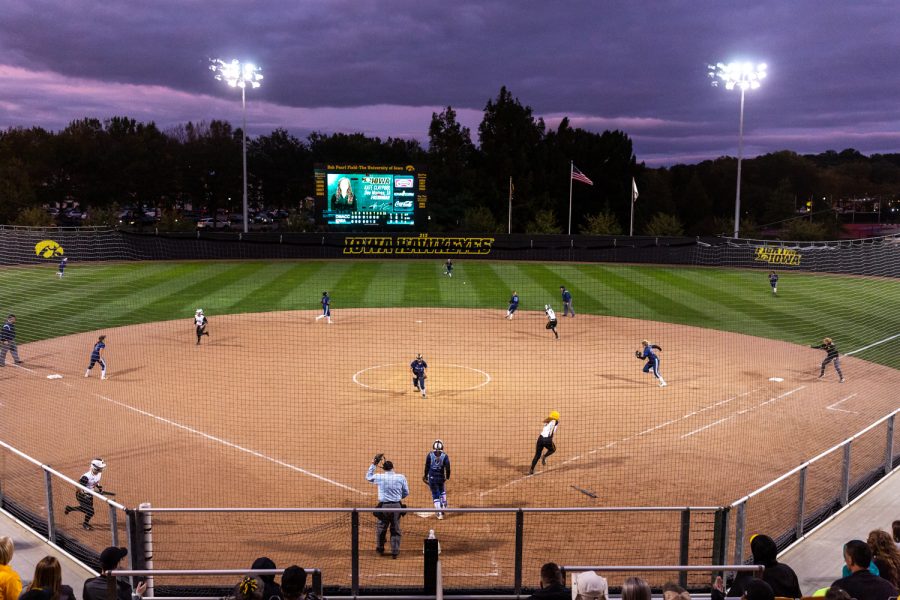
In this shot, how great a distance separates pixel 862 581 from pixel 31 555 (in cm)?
941

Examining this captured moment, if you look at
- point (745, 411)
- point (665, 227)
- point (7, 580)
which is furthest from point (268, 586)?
point (665, 227)

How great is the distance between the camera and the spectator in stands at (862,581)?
5695 millimetres

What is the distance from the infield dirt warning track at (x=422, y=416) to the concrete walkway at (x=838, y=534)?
317 centimetres

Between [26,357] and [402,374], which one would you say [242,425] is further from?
[26,357]

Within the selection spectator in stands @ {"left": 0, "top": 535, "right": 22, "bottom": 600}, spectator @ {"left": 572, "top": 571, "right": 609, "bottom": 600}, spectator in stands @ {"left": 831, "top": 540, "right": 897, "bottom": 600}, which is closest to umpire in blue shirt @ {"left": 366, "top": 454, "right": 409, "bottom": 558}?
spectator @ {"left": 572, "top": 571, "right": 609, "bottom": 600}

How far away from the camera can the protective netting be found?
11.9 meters

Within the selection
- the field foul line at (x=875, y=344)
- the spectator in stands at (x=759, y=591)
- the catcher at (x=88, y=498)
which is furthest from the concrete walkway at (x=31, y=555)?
the field foul line at (x=875, y=344)

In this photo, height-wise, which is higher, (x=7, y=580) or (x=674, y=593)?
(x=674, y=593)

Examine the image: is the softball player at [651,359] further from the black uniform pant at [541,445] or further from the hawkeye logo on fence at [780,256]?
the hawkeye logo on fence at [780,256]

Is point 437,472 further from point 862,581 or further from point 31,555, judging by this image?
point 862,581

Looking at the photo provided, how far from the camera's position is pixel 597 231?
6706 cm

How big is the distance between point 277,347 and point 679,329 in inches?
689

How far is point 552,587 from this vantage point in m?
6.01

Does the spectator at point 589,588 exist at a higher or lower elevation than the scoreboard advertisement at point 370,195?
lower
